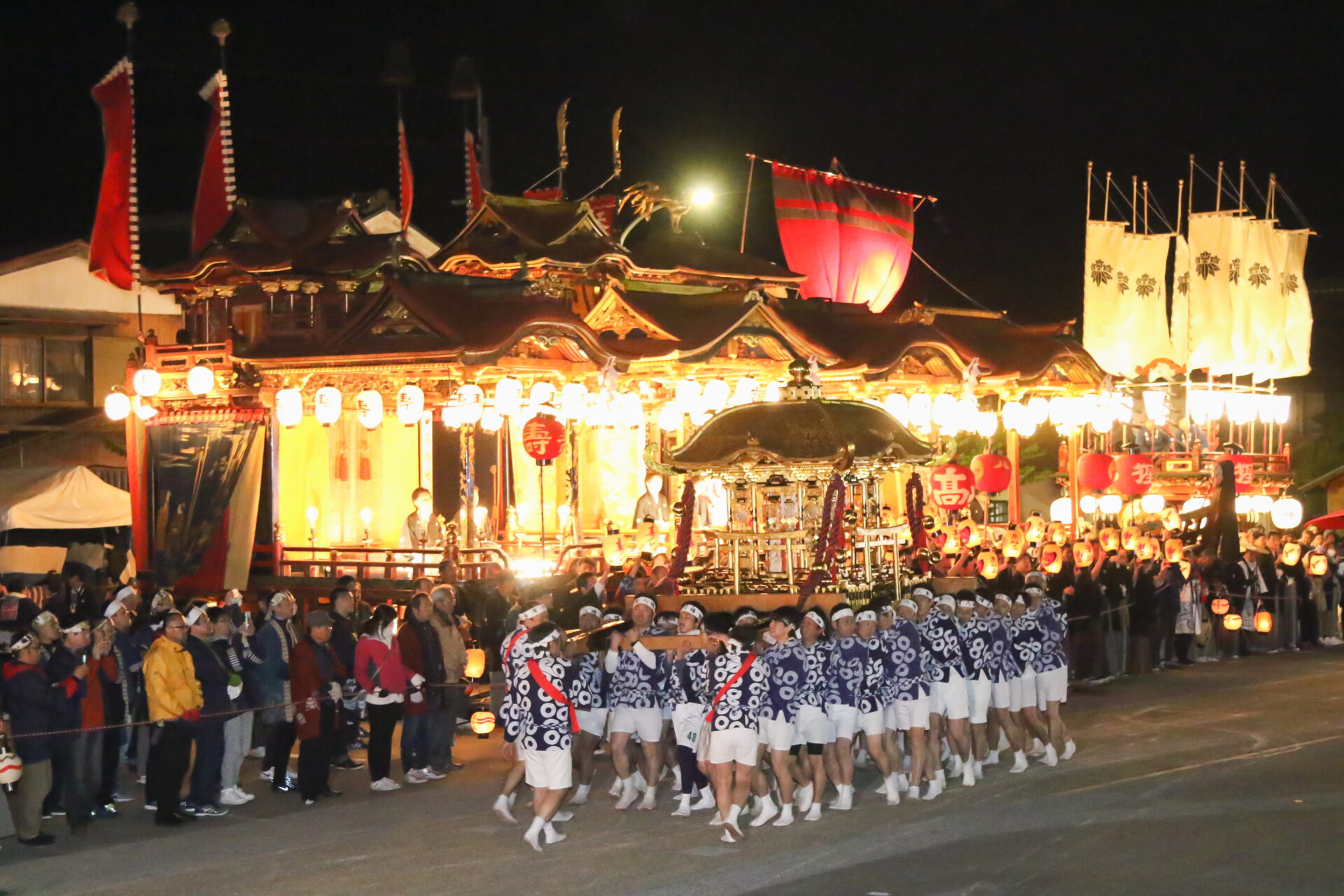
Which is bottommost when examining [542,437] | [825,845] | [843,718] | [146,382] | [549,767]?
[825,845]

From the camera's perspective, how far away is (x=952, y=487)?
21.1 m

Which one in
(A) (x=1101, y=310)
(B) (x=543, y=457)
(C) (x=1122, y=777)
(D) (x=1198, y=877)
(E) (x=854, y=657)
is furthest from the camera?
(A) (x=1101, y=310)

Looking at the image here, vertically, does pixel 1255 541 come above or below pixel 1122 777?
above

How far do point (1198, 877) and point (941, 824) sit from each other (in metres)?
1.96

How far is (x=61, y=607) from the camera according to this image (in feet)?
47.1

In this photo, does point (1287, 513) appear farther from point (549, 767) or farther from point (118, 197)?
point (549, 767)

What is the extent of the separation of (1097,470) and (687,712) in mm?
15049

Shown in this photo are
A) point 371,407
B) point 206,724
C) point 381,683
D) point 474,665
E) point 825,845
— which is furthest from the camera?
point 371,407

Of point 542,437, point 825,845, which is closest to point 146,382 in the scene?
point 542,437

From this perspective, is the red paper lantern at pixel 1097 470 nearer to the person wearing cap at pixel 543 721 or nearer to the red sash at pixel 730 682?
the red sash at pixel 730 682

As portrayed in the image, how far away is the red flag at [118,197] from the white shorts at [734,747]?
44.0 ft

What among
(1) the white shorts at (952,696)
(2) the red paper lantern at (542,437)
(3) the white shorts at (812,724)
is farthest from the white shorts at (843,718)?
(2) the red paper lantern at (542,437)

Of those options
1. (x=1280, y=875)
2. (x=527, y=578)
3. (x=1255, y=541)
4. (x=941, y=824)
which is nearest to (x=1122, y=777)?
(x=941, y=824)

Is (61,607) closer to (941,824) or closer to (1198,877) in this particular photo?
(941,824)
